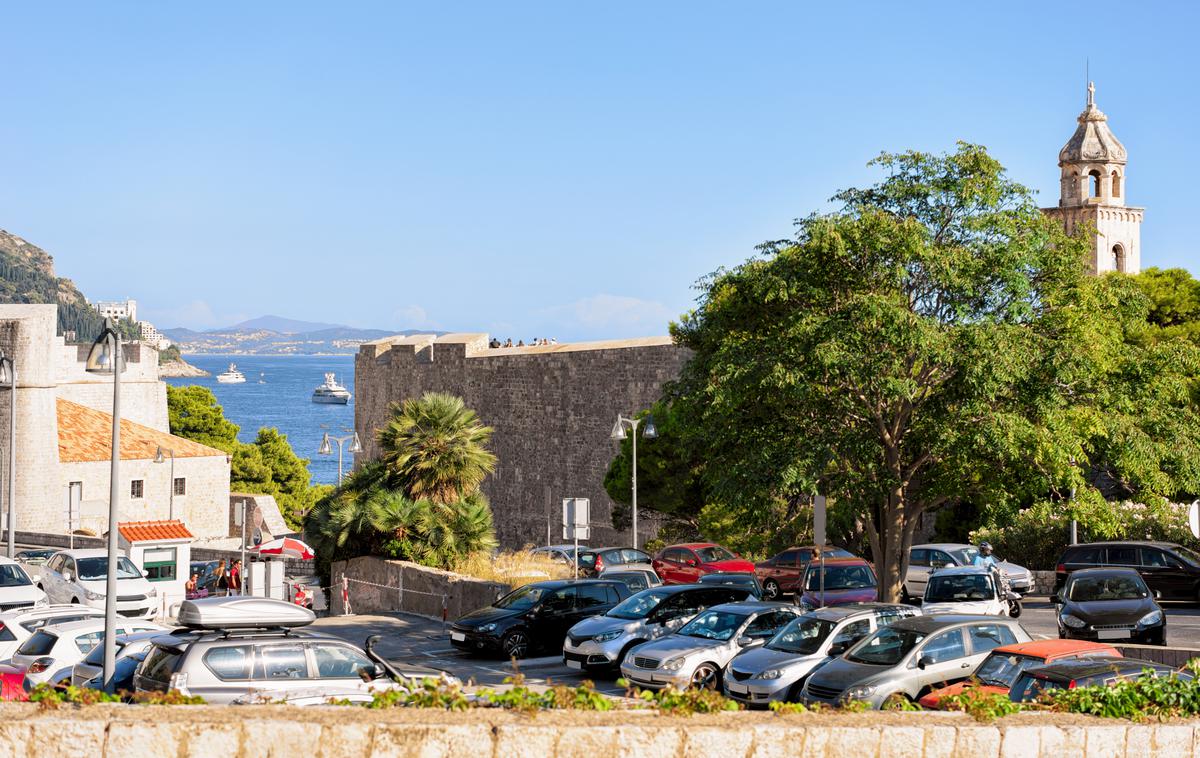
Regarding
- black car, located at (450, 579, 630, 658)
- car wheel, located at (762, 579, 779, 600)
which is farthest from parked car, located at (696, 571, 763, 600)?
car wheel, located at (762, 579, 779, 600)

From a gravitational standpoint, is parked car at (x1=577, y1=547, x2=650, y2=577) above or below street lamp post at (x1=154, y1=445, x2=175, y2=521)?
below

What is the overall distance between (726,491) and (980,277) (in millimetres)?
5475

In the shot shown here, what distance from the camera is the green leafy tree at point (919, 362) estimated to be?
19594 mm

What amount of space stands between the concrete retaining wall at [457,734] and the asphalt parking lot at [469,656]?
31.1 feet

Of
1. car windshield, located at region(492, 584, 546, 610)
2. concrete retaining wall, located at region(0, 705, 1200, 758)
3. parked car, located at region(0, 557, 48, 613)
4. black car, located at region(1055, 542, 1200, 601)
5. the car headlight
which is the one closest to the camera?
concrete retaining wall, located at region(0, 705, 1200, 758)

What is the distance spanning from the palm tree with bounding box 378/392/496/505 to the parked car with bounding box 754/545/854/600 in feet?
23.2

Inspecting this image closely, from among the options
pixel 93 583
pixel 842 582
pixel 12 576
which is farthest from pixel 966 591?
pixel 12 576

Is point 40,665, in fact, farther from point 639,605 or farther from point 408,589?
point 408,589

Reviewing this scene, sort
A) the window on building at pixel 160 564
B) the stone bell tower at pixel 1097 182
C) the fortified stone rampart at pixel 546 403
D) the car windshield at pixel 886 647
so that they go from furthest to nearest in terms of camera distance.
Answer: the stone bell tower at pixel 1097 182 < the fortified stone rampart at pixel 546 403 < the window on building at pixel 160 564 < the car windshield at pixel 886 647

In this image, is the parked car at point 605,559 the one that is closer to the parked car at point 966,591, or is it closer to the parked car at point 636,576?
the parked car at point 636,576

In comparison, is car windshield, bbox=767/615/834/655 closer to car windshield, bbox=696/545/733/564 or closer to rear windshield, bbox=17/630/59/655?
rear windshield, bbox=17/630/59/655

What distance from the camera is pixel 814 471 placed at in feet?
66.3

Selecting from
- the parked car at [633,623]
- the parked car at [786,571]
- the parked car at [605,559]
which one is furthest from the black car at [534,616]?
the parked car at [786,571]

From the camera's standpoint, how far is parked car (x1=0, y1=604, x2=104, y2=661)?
18.1m
